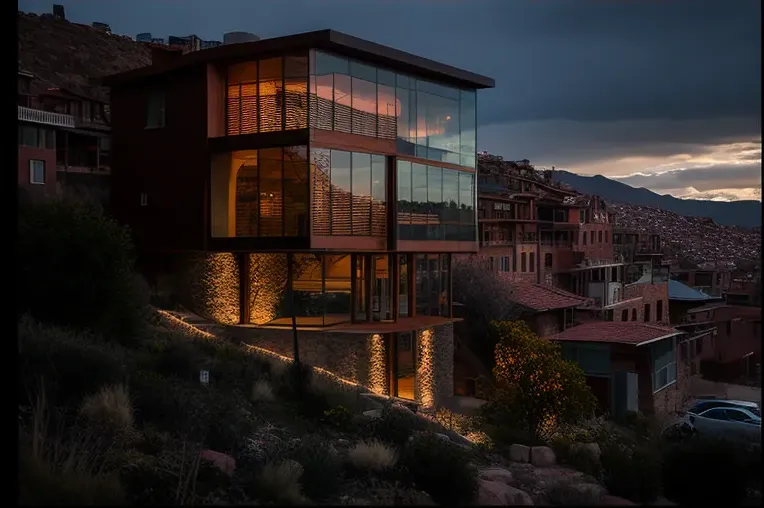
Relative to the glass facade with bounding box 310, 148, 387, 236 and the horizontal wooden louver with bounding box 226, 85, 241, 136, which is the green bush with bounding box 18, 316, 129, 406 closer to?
the glass facade with bounding box 310, 148, 387, 236

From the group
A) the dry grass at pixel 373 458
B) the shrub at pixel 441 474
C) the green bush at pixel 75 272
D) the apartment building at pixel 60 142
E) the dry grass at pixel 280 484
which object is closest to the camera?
the dry grass at pixel 280 484

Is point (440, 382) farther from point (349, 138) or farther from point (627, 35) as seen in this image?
point (627, 35)

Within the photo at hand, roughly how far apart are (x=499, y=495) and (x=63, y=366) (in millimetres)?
5351

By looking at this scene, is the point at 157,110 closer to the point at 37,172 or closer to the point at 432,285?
the point at 37,172

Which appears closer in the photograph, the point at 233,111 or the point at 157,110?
the point at 233,111

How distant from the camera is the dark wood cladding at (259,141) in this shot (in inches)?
733

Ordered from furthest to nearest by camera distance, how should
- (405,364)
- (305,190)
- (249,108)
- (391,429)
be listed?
→ (405,364)
(249,108)
(305,190)
(391,429)

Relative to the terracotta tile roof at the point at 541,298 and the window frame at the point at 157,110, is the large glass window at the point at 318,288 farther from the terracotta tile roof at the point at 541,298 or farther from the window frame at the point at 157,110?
the terracotta tile roof at the point at 541,298

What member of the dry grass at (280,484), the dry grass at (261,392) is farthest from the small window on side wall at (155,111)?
the dry grass at (280,484)

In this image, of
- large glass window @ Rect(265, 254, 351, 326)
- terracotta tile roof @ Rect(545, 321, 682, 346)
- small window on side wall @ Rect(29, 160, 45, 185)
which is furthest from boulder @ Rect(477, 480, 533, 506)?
small window on side wall @ Rect(29, 160, 45, 185)

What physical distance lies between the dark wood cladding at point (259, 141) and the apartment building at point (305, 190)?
0.12 ft

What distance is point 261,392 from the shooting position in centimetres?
1315

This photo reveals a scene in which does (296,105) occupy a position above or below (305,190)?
above

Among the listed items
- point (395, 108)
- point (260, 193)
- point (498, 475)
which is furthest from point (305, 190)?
point (498, 475)
